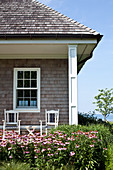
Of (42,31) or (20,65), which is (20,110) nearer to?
(20,65)

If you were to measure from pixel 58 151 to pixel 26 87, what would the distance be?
4.84m

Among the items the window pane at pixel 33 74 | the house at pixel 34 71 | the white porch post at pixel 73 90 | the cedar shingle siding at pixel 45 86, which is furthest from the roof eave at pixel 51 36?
the window pane at pixel 33 74

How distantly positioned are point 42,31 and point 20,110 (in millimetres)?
3528

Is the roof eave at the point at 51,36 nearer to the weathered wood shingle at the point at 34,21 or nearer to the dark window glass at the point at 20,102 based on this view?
the weathered wood shingle at the point at 34,21

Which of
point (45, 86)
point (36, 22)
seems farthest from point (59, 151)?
point (36, 22)

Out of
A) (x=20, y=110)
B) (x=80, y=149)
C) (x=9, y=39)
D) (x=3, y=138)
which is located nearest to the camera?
(x=80, y=149)

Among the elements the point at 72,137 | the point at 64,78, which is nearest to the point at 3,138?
the point at 72,137

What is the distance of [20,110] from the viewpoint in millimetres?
9805

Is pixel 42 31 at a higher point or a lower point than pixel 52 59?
higher

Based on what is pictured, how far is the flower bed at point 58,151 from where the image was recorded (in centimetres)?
563

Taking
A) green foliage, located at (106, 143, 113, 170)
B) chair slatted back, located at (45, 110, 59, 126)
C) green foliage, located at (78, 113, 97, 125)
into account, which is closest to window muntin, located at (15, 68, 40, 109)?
chair slatted back, located at (45, 110, 59, 126)

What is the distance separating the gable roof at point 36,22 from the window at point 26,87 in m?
2.09

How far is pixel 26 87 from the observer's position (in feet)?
33.1

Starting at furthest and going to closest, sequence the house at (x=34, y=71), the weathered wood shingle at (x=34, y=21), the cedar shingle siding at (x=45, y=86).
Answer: the cedar shingle siding at (x=45, y=86)
the house at (x=34, y=71)
the weathered wood shingle at (x=34, y=21)
